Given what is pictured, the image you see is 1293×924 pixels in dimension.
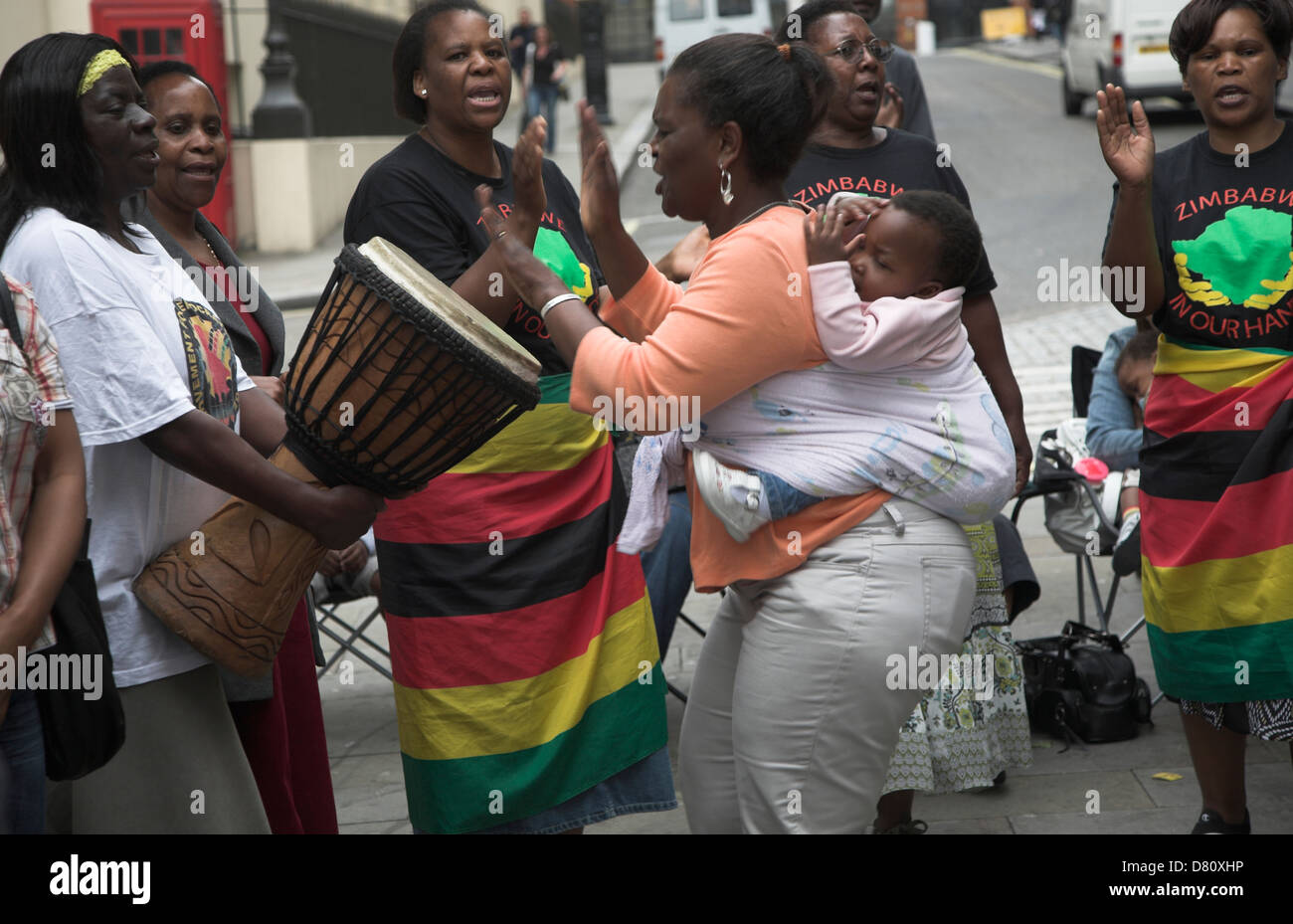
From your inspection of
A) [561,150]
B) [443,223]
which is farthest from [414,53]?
[561,150]

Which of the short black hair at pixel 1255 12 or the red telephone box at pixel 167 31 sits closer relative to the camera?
the short black hair at pixel 1255 12

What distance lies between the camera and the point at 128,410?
2520 mm

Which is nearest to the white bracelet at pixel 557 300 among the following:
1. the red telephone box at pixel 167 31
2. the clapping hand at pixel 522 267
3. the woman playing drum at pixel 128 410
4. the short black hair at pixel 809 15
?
the clapping hand at pixel 522 267

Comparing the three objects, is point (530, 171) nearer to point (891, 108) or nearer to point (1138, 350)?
point (891, 108)

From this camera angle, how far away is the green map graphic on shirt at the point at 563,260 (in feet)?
11.1

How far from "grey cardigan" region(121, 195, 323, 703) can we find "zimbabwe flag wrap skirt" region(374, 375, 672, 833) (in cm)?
30

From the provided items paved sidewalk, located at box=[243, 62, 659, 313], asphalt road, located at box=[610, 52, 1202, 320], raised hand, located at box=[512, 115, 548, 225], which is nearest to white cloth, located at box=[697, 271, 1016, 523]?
raised hand, located at box=[512, 115, 548, 225]

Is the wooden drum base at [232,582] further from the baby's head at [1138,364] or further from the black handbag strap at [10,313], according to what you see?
the baby's head at [1138,364]

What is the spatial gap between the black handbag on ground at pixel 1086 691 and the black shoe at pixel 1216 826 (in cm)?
85

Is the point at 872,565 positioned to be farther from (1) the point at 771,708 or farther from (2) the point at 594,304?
(2) the point at 594,304

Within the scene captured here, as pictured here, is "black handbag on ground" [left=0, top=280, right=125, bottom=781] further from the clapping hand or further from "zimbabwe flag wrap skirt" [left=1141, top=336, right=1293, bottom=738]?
"zimbabwe flag wrap skirt" [left=1141, top=336, right=1293, bottom=738]

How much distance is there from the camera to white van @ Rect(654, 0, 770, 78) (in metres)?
25.2

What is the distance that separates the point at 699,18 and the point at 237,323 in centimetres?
2350
